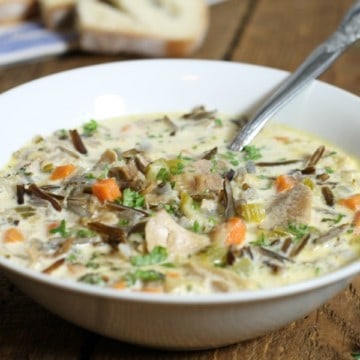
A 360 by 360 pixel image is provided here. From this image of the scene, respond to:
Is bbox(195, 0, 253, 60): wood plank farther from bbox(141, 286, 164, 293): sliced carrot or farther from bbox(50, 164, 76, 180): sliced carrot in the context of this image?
bbox(141, 286, 164, 293): sliced carrot

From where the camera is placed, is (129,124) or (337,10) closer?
(129,124)

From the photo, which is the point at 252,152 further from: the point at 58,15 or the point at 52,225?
the point at 58,15

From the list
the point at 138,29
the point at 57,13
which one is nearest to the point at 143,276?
the point at 138,29

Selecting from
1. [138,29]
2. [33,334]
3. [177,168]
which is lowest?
[33,334]

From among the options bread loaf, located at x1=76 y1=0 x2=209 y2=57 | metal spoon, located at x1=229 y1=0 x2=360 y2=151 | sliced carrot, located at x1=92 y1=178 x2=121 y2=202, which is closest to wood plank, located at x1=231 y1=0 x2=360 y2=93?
bread loaf, located at x1=76 y1=0 x2=209 y2=57

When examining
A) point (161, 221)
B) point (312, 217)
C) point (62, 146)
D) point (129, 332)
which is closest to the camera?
point (129, 332)

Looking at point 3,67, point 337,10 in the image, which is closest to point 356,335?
point 3,67

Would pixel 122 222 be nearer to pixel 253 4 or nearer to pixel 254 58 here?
pixel 254 58
